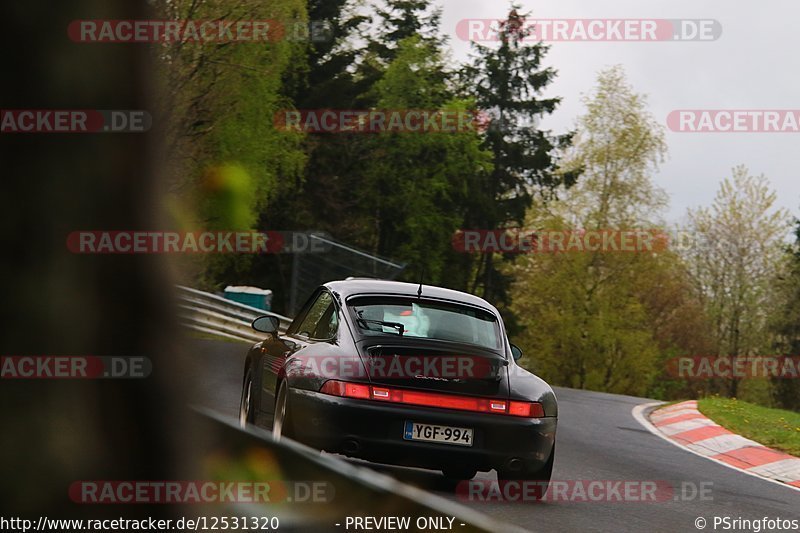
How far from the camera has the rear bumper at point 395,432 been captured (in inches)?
334

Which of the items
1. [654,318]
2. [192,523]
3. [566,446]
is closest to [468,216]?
[654,318]

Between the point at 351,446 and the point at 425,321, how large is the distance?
3.97 feet

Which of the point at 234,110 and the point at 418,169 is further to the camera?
the point at 418,169

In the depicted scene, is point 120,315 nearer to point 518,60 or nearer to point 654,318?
point 518,60

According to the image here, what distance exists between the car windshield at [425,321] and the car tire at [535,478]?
0.90m

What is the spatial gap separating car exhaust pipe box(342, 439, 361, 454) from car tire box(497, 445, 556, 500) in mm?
1111

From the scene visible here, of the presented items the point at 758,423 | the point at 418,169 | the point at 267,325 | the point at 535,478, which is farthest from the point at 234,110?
the point at 535,478

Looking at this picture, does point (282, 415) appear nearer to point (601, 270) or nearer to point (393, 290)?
point (393, 290)

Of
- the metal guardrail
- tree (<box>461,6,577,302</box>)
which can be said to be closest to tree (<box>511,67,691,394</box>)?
tree (<box>461,6,577,302</box>)

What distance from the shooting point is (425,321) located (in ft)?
30.5

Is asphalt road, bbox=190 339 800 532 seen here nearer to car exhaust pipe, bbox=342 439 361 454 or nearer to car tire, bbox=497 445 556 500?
car tire, bbox=497 445 556 500

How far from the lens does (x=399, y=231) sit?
65000 millimetres

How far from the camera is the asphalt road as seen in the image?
8.49m

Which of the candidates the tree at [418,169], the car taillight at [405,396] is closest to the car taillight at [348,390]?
the car taillight at [405,396]
